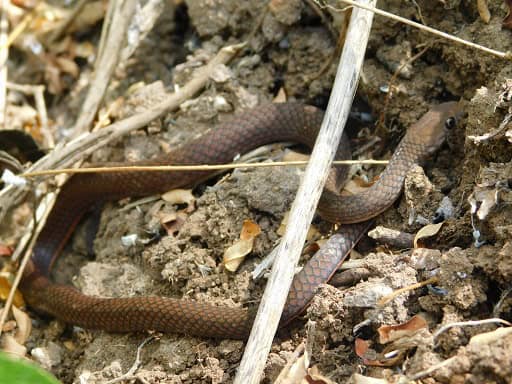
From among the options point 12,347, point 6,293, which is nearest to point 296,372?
point 12,347

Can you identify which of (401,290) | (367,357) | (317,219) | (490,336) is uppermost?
(317,219)

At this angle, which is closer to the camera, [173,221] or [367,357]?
[367,357]

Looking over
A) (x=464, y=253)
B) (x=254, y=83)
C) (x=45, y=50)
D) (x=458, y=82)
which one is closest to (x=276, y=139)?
(x=254, y=83)

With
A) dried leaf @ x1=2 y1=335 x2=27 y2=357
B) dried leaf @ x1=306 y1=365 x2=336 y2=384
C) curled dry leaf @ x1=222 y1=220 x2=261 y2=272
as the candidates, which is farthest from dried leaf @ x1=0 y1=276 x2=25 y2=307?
dried leaf @ x1=306 y1=365 x2=336 y2=384

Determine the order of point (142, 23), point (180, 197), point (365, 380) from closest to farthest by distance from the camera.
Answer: point (365, 380) → point (180, 197) → point (142, 23)

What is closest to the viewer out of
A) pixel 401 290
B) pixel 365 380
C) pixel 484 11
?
pixel 365 380

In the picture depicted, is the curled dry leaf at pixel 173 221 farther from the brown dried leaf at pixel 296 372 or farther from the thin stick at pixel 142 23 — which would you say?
the thin stick at pixel 142 23

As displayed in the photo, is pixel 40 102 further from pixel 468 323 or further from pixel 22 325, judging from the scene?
pixel 468 323
